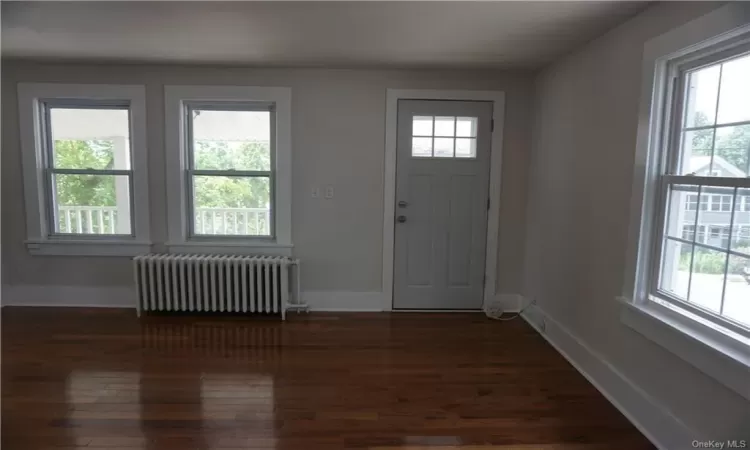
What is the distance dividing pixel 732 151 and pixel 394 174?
8.14ft

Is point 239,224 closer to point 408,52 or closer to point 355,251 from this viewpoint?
point 355,251

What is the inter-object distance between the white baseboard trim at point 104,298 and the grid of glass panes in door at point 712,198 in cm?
252

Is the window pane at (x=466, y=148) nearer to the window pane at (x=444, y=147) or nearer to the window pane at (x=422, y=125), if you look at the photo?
the window pane at (x=444, y=147)

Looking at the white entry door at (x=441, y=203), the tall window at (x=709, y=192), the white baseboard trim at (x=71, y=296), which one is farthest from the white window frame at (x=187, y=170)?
the tall window at (x=709, y=192)

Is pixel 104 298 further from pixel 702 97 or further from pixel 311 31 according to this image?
pixel 702 97

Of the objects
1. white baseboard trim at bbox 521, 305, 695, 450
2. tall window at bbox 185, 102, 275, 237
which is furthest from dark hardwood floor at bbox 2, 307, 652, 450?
tall window at bbox 185, 102, 275, 237

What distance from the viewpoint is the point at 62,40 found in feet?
9.98

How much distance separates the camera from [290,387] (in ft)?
8.68

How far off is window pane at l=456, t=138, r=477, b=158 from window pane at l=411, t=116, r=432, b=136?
0.95ft

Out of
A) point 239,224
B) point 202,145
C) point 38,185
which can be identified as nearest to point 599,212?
point 239,224

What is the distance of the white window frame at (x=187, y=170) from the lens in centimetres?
381

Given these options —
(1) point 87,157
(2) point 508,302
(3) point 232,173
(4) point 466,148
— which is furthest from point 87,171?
(2) point 508,302

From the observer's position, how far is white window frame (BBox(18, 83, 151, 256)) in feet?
12.4

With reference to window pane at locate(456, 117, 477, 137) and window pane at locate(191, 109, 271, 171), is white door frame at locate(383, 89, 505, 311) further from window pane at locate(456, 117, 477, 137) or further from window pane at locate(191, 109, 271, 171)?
window pane at locate(191, 109, 271, 171)
